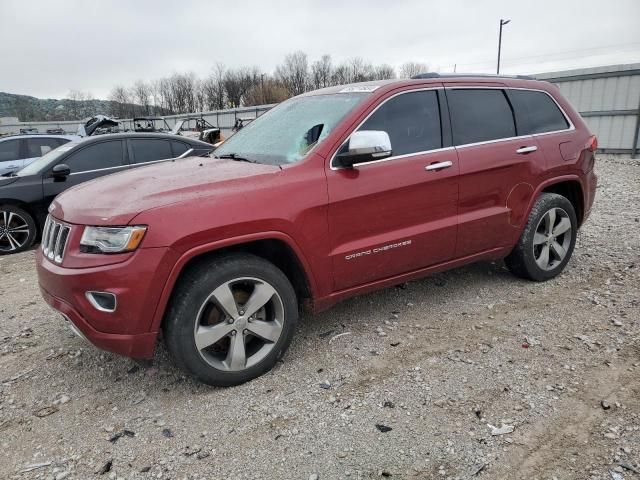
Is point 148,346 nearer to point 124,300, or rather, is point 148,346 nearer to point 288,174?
point 124,300

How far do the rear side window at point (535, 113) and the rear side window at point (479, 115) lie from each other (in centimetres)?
11

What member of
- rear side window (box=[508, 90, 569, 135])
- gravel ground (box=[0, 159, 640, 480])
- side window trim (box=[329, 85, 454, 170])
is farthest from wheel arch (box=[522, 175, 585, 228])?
side window trim (box=[329, 85, 454, 170])

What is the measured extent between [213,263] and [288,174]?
0.71m

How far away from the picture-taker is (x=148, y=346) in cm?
265

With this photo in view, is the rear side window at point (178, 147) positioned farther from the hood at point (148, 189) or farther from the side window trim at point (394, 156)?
the side window trim at point (394, 156)

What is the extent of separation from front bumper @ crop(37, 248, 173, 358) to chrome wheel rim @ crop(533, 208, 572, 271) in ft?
10.6

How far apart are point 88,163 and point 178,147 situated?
1.34m

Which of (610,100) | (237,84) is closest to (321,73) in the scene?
(237,84)

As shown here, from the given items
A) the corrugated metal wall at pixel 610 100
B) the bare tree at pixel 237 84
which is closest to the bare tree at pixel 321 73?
the bare tree at pixel 237 84

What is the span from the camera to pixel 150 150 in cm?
732

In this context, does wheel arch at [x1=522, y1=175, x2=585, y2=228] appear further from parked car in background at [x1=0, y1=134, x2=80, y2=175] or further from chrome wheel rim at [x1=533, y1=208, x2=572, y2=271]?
parked car in background at [x1=0, y1=134, x2=80, y2=175]

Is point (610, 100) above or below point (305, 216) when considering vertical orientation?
above

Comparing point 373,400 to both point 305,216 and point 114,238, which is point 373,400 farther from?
point 114,238

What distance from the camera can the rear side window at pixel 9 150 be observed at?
923 cm
